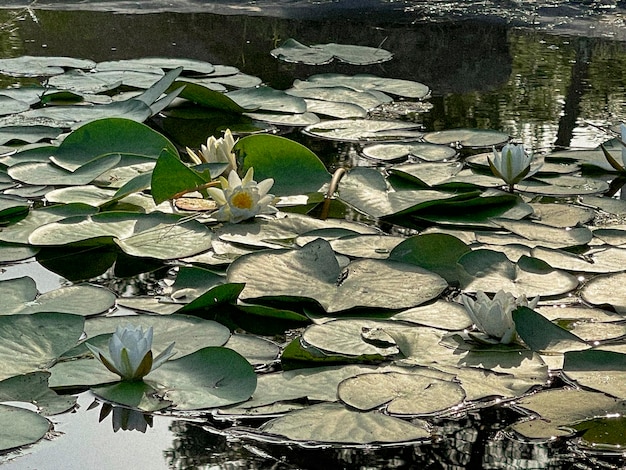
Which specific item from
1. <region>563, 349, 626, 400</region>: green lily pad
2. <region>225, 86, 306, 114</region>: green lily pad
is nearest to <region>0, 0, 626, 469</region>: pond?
<region>563, 349, 626, 400</region>: green lily pad

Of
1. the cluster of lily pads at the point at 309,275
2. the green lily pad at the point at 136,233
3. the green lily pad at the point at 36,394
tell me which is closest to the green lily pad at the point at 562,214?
the cluster of lily pads at the point at 309,275

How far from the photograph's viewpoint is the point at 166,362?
1.52m

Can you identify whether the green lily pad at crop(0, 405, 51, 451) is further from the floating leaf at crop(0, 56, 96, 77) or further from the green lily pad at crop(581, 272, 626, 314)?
the floating leaf at crop(0, 56, 96, 77)

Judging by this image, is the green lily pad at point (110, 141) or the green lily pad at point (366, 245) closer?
the green lily pad at point (366, 245)

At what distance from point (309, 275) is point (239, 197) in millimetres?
370

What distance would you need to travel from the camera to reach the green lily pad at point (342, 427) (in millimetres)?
1320

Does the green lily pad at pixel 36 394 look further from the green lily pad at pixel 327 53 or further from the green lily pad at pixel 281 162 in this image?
the green lily pad at pixel 327 53

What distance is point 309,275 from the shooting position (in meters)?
1.83

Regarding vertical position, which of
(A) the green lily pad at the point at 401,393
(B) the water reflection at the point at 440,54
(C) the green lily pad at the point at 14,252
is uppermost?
(A) the green lily pad at the point at 401,393

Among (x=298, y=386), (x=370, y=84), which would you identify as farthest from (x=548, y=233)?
(x=370, y=84)

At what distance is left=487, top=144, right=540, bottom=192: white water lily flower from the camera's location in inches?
91.9

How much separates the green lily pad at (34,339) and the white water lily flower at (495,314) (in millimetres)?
659

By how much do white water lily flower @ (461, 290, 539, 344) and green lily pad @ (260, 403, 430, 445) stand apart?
0.29 m

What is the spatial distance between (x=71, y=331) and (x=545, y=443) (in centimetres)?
78
